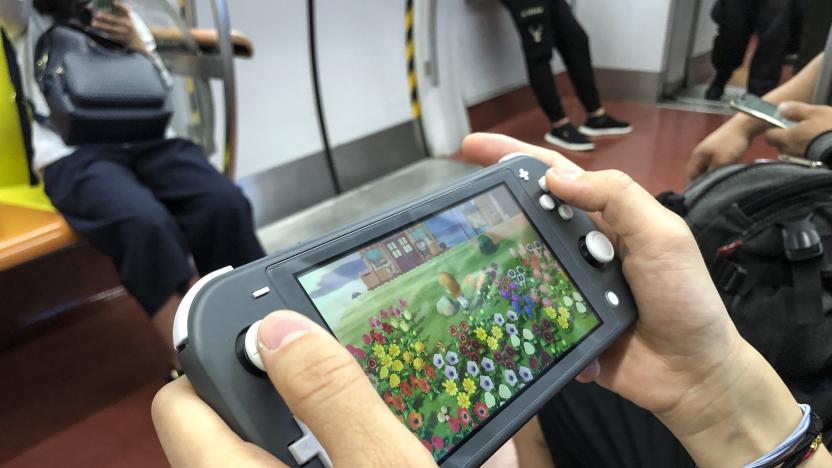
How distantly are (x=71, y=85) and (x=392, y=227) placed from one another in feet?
2.66

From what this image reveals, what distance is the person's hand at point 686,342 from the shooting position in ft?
1.58

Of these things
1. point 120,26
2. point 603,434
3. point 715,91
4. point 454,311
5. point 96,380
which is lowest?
point 96,380

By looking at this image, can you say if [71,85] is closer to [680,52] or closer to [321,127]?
[321,127]

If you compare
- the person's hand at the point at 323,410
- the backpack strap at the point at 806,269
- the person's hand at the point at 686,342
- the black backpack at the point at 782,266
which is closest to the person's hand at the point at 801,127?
the black backpack at the point at 782,266

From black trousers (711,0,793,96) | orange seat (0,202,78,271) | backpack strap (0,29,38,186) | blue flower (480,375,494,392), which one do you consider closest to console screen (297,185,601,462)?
blue flower (480,375,494,392)

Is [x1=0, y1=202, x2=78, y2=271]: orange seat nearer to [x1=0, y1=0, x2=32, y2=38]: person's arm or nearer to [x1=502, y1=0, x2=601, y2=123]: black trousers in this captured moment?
[x1=0, y1=0, x2=32, y2=38]: person's arm

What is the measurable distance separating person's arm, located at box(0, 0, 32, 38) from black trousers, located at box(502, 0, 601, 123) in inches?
65.7

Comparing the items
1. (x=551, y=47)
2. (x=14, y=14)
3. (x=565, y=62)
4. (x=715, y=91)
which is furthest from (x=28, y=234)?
(x=715, y=91)

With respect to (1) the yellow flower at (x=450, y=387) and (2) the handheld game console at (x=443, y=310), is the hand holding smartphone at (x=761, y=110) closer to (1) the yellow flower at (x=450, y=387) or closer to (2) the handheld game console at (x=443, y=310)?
(2) the handheld game console at (x=443, y=310)

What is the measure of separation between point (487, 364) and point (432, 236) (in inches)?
4.2

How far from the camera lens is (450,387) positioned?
396 millimetres

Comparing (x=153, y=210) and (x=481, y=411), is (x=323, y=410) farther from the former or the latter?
(x=153, y=210)

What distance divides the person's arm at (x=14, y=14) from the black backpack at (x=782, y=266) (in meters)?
1.14

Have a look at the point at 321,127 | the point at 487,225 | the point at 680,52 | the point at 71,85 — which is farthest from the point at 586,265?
the point at 680,52
